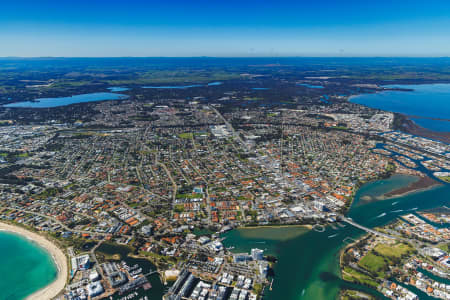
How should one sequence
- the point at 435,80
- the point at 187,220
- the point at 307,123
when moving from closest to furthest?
1. the point at 187,220
2. the point at 307,123
3. the point at 435,80

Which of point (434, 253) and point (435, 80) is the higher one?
point (435, 80)

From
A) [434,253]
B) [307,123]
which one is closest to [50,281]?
[434,253]

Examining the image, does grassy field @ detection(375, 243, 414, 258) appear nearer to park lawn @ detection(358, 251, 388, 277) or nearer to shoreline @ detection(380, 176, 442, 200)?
park lawn @ detection(358, 251, 388, 277)

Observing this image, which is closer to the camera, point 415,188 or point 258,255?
point 258,255

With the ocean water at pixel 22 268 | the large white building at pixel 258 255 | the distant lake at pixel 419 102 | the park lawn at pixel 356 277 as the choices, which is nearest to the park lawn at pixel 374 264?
the park lawn at pixel 356 277

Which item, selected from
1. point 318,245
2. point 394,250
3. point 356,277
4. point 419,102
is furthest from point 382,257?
point 419,102

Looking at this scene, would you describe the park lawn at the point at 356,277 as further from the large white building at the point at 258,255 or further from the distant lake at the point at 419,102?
the distant lake at the point at 419,102

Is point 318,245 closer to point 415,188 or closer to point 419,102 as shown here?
point 415,188

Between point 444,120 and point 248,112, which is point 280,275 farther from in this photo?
point 444,120
